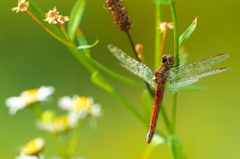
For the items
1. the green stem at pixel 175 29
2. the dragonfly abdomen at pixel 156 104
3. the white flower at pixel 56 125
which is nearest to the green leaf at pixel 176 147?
the dragonfly abdomen at pixel 156 104

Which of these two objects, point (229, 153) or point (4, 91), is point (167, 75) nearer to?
point (229, 153)

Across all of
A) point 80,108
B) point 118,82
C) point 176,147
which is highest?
point 118,82

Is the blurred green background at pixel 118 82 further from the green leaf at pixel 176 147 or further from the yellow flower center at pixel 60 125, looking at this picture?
the green leaf at pixel 176 147

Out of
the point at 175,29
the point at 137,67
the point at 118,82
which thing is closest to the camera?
the point at 175,29

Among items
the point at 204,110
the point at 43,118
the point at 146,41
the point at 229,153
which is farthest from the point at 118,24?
the point at 146,41

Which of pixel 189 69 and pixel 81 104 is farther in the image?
pixel 81 104

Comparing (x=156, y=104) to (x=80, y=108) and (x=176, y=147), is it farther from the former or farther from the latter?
(x=80, y=108)

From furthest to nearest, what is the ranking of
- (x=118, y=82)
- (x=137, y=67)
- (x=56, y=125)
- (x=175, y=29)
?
(x=118, y=82) < (x=56, y=125) < (x=137, y=67) < (x=175, y=29)

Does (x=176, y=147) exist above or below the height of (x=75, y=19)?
below

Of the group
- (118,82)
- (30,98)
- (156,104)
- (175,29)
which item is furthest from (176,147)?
(118,82)
